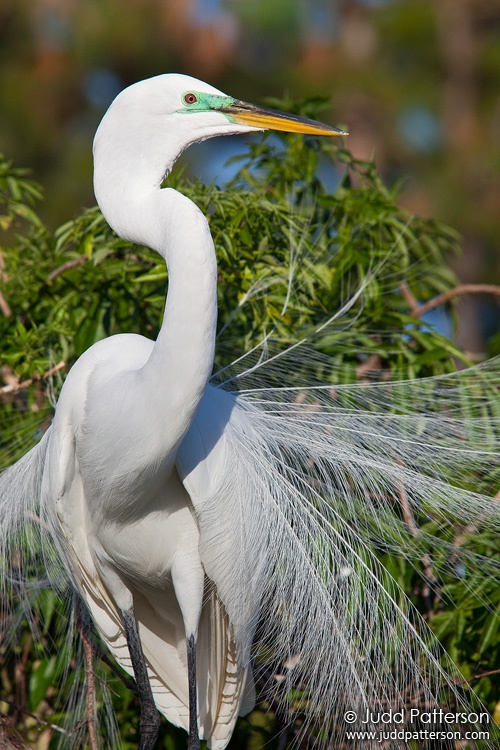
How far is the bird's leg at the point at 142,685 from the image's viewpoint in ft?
7.29

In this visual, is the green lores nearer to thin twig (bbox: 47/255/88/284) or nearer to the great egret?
the great egret

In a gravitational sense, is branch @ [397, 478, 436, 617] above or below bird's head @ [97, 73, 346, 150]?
below

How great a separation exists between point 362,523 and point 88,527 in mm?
612

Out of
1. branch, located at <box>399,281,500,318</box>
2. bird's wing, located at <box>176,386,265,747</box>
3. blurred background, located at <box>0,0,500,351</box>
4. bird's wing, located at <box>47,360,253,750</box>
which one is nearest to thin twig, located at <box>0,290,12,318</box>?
bird's wing, located at <box>47,360,253,750</box>

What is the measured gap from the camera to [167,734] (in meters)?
2.67

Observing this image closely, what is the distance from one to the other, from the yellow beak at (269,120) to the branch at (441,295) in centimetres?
77

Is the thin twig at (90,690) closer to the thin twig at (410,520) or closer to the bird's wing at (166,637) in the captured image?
the bird's wing at (166,637)

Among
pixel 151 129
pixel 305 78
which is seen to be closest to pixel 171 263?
pixel 151 129

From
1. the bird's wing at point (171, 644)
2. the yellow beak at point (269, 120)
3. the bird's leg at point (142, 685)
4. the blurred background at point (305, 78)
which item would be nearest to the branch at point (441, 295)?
the yellow beak at point (269, 120)

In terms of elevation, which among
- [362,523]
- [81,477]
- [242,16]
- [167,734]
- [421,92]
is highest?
[242,16]

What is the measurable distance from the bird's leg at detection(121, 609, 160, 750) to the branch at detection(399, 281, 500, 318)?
1.10 m

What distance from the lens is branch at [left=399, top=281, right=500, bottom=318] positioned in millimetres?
2488

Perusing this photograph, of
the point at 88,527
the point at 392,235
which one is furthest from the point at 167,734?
the point at 392,235

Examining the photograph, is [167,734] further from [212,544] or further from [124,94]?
[124,94]
